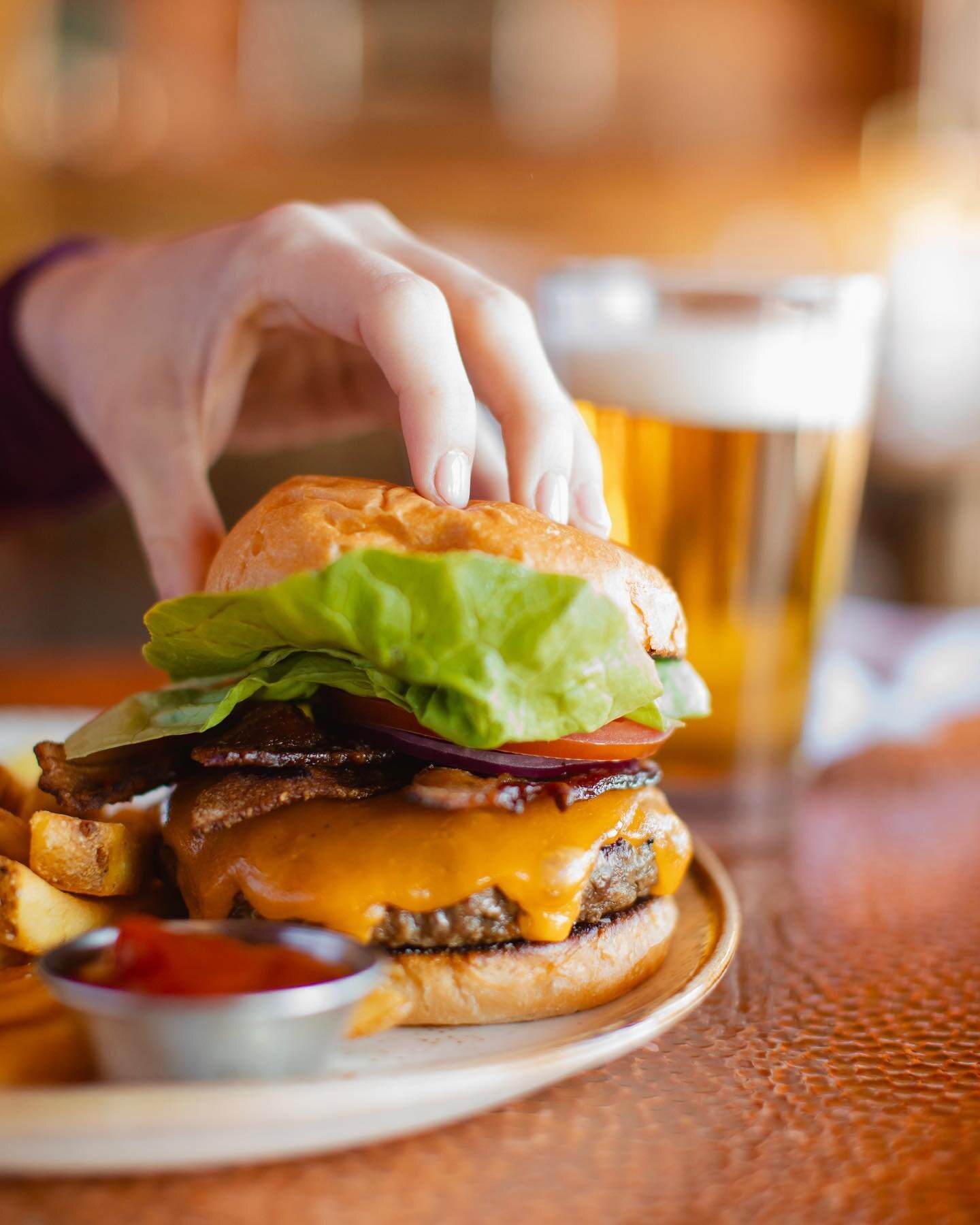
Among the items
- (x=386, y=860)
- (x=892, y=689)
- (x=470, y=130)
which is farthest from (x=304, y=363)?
(x=470, y=130)

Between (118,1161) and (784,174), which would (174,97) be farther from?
(118,1161)

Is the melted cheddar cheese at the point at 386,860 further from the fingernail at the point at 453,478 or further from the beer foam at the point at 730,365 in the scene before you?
the beer foam at the point at 730,365

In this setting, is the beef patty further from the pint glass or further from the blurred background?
the blurred background

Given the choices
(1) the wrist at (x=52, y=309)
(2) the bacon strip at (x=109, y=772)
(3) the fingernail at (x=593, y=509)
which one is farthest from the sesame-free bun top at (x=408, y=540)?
(1) the wrist at (x=52, y=309)

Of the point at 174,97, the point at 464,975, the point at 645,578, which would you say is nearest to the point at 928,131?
the point at 174,97

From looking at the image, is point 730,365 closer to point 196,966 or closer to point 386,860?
point 386,860

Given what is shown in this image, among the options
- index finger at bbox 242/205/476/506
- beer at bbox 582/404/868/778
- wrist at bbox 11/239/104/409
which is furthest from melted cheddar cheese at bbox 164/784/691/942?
wrist at bbox 11/239/104/409

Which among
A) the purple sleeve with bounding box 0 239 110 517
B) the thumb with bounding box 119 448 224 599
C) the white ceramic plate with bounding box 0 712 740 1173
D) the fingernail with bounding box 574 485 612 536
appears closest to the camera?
the white ceramic plate with bounding box 0 712 740 1173

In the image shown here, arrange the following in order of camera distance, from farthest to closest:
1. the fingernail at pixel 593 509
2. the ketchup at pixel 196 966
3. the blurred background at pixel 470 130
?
the blurred background at pixel 470 130, the fingernail at pixel 593 509, the ketchup at pixel 196 966
